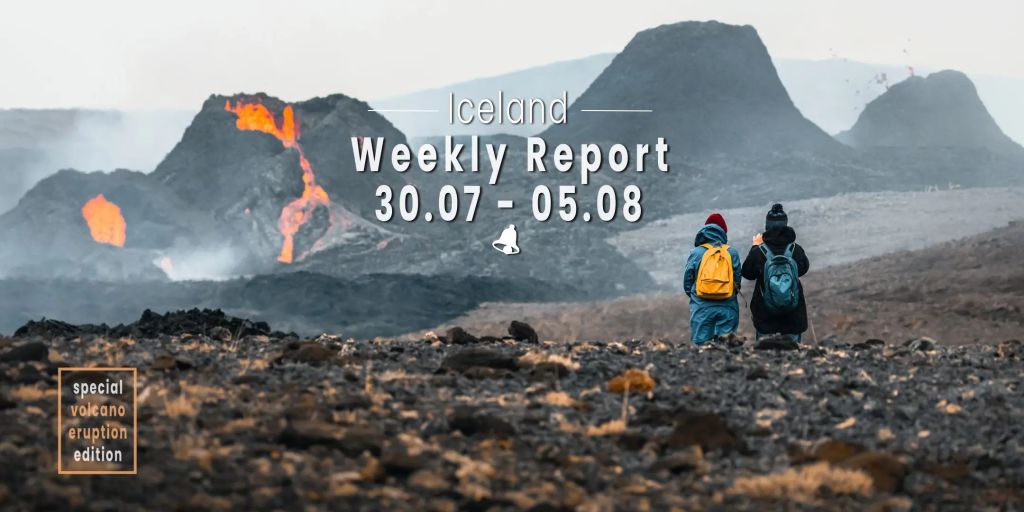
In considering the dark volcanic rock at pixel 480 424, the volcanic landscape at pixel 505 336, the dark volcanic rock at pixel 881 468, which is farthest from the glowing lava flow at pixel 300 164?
the dark volcanic rock at pixel 881 468

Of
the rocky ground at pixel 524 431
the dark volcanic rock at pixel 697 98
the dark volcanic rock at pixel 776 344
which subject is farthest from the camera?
the dark volcanic rock at pixel 697 98

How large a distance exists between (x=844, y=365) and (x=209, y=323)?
26.5 feet

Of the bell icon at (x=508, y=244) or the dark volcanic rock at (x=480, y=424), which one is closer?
the dark volcanic rock at (x=480, y=424)

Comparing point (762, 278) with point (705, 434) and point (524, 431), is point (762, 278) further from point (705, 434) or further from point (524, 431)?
point (524, 431)

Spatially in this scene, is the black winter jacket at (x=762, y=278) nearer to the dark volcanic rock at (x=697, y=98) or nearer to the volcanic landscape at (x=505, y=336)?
the volcanic landscape at (x=505, y=336)

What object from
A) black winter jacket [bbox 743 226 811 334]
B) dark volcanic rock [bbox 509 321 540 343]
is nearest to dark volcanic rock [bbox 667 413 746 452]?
black winter jacket [bbox 743 226 811 334]

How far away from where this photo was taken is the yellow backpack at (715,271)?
13.6 metres

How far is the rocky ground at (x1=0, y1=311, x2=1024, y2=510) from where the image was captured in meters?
6.92

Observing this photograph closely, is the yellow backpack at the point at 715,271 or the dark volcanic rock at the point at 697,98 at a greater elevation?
the dark volcanic rock at the point at 697,98

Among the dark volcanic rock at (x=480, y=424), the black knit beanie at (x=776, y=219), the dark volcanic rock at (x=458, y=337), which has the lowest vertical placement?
the dark volcanic rock at (x=480, y=424)

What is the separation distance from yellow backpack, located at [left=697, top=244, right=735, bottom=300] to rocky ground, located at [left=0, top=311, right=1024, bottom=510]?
1477 millimetres

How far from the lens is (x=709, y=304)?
45.7 feet

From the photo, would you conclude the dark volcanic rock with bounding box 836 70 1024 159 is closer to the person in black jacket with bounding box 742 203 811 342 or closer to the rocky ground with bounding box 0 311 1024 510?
the person in black jacket with bounding box 742 203 811 342

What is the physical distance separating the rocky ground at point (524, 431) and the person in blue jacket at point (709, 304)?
1672mm
